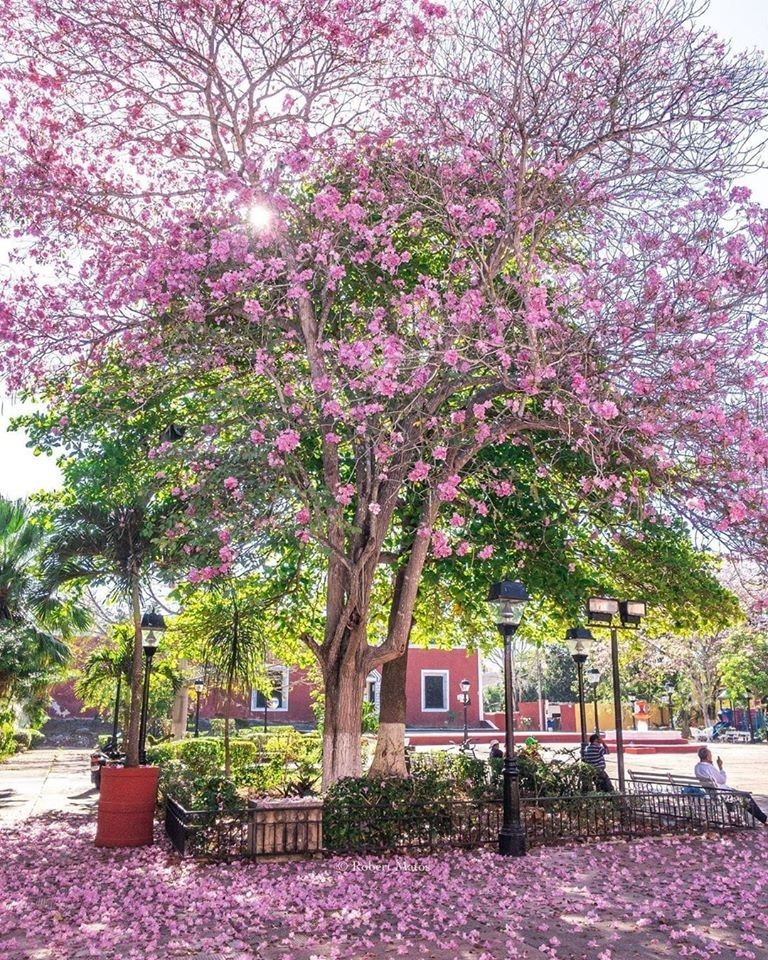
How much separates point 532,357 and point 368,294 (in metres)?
3.66

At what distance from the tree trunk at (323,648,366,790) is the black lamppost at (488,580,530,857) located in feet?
7.43

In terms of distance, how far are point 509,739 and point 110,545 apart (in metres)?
7.63

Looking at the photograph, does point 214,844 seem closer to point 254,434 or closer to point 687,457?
point 254,434

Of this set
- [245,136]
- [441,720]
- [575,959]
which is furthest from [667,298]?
[441,720]

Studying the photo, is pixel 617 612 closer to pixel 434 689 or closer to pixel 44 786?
pixel 44 786

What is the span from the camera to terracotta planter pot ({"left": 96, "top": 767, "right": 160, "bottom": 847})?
1115 cm

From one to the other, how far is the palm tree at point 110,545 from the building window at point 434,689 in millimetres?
31708

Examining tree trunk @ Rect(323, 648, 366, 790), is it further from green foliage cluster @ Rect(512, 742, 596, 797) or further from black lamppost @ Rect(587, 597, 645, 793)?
black lamppost @ Rect(587, 597, 645, 793)

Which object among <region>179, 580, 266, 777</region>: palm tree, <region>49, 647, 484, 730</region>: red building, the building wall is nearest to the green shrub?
<region>179, 580, 266, 777</region>: palm tree

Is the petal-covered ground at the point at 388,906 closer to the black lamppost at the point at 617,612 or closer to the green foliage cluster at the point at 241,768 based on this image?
the green foliage cluster at the point at 241,768

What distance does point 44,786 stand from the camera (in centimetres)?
2067

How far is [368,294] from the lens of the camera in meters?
12.5

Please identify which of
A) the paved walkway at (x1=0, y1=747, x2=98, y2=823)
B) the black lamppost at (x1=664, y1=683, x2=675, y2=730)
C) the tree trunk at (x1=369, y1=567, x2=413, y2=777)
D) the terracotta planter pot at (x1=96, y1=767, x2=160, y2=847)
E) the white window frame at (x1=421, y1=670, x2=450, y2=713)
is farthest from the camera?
the black lamppost at (x1=664, y1=683, x2=675, y2=730)

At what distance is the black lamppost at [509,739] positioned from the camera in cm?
1038
